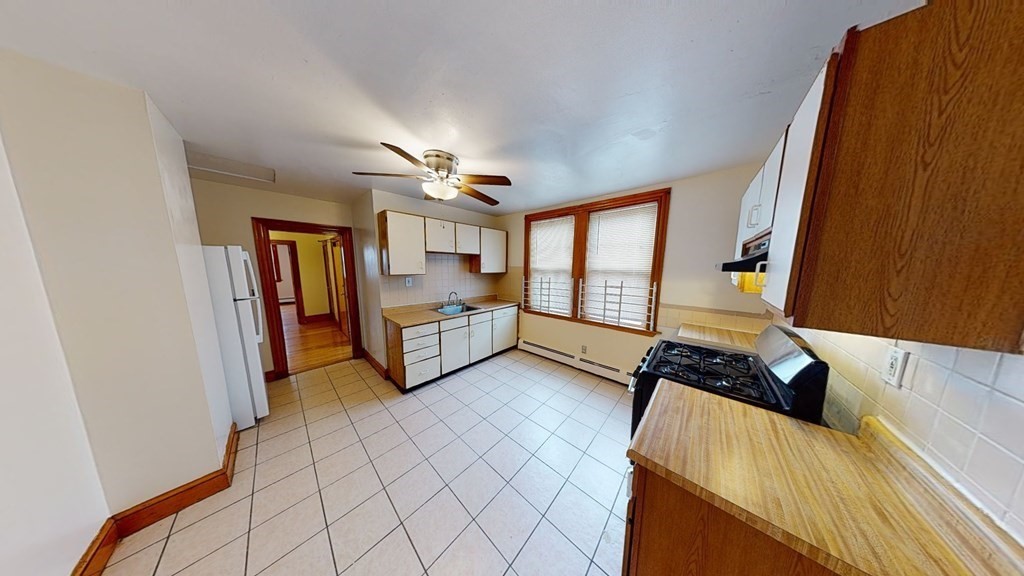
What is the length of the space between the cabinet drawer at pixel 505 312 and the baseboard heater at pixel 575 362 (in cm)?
44

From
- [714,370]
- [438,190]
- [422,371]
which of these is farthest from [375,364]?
[714,370]

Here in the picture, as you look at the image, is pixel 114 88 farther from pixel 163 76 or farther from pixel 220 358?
pixel 220 358

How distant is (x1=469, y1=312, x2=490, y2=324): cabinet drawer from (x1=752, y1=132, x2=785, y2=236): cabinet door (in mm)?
2560

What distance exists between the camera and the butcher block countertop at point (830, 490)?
55 cm

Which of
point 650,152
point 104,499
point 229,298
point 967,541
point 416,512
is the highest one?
point 650,152

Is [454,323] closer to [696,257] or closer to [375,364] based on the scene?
[375,364]

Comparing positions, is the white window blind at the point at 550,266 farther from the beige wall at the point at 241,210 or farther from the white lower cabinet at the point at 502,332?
the beige wall at the point at 241,210

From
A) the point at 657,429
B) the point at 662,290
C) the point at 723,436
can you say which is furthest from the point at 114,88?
the point at 662,290

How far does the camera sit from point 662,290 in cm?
256

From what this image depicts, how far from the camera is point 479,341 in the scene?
322 centimetres

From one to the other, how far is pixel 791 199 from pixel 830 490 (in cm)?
81

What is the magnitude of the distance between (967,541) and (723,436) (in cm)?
43

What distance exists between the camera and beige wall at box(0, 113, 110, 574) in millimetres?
916

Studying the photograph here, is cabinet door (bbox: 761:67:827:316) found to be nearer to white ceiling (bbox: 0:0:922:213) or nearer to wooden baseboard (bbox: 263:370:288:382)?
white ceiling (bbox: 0:0:922:213)
